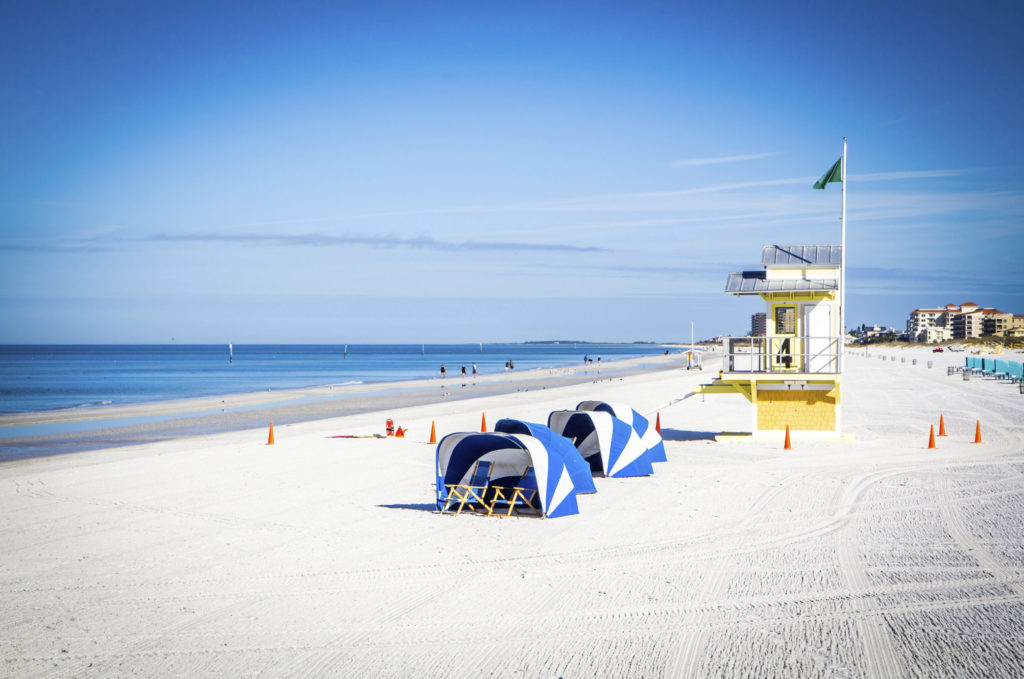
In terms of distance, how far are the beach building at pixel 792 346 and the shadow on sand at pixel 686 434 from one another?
6.85 feet

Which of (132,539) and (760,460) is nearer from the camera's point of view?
(132,539)

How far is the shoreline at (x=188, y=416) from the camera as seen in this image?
2767 centimetres

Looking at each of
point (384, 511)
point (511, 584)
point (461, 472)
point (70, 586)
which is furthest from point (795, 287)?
point (70, 586)

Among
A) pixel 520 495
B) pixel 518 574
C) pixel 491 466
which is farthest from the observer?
pixel 491 466

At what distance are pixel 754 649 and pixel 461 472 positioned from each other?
7.76 metres

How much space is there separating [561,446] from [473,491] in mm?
1767

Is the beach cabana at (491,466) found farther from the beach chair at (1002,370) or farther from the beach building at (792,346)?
the beach chair at (1002,370)

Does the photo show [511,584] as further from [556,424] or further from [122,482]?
[122,482]

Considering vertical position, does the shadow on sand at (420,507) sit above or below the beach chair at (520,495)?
below

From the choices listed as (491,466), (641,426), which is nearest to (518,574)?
(491,466)

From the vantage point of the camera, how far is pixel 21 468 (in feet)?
69.1

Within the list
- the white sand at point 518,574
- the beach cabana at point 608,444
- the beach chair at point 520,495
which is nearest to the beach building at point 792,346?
the white sand at point 518,574

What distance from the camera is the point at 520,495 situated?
47.9ft

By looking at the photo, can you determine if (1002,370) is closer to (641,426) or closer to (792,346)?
(792,346)
